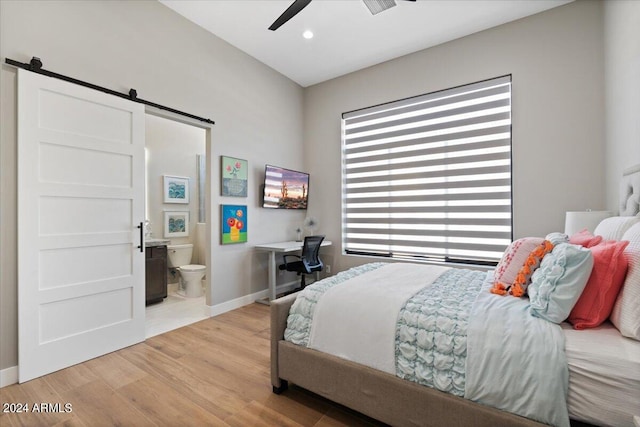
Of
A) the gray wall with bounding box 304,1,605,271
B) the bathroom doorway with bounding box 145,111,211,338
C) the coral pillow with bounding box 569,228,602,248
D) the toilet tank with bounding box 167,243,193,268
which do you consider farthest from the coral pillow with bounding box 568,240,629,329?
the toilet tank with bounding box 167,243,193,268

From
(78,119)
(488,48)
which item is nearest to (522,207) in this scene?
(488,48)

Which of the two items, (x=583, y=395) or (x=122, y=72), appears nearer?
(x=583, y=395)

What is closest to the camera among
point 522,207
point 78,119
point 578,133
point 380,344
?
point 380,344

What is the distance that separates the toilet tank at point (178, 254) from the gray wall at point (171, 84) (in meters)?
1.62

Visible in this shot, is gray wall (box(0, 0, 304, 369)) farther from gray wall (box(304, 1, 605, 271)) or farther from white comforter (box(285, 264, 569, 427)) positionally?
gray wall (box(304, 1, 605, 271))

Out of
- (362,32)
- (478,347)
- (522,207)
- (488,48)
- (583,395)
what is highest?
(362,32)

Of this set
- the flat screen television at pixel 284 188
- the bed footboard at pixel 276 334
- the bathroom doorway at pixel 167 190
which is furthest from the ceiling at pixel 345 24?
the bed footboard at pixel 276 334

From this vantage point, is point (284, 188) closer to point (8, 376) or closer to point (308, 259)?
point (308, 259)

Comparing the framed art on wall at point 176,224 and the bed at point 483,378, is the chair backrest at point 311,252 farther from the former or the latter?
the framed art on wall at point 176,224

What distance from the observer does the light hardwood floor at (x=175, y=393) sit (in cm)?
172

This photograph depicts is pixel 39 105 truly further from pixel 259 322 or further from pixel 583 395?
pixel 583 395

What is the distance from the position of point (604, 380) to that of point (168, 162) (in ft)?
19.0

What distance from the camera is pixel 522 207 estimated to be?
3246mm

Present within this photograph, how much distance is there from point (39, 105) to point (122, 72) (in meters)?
0.78
